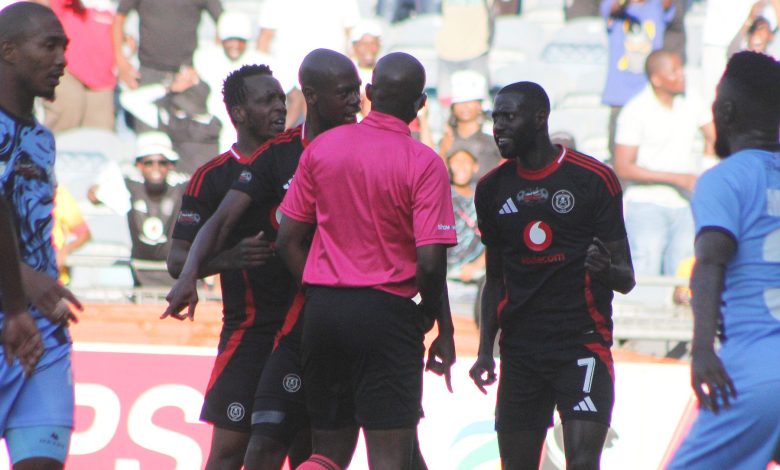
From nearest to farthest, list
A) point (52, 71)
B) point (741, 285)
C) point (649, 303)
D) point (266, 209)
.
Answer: point (741, 285), point (52, 71), point (266, 209), point (649, 303)

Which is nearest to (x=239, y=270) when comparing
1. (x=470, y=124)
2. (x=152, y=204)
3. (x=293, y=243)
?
(x=293, y=243)

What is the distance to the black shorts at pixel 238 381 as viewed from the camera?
5824mm

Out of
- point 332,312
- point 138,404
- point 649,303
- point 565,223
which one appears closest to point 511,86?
point 565,223

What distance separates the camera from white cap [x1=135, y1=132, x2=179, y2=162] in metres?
11.7

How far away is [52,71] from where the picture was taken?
4672mm

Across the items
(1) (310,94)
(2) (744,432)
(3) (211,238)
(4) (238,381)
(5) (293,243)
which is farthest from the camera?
(4) (238,381)

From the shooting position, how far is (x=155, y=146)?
1171cm

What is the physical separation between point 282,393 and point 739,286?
217 cm

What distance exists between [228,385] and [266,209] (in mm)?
846

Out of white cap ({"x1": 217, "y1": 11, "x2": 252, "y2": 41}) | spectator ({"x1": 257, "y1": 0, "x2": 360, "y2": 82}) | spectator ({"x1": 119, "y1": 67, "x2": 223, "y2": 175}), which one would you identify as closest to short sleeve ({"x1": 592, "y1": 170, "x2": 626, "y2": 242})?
spectator ({"x1": 119, "y1": 67, "x2": 223, "y2": 175})

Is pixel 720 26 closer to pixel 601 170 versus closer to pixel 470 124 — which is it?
pixel 470 124

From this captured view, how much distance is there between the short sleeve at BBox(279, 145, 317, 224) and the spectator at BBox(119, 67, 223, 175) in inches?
263

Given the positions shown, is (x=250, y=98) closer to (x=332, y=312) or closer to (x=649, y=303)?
(x=332, y=312)

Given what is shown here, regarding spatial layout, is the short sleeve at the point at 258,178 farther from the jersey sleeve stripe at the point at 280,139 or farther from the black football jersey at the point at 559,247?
the black football jersey at the point at 559,247
